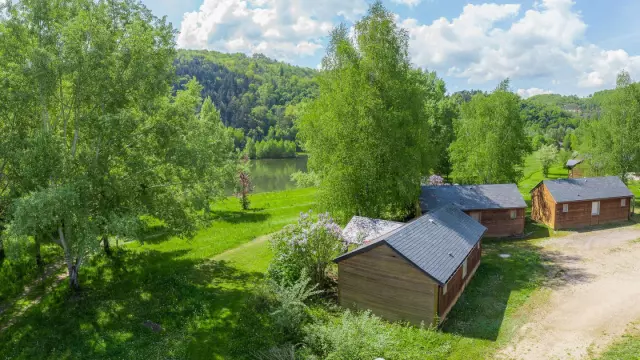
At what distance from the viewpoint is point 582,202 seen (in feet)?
113

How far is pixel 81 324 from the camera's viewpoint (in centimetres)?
1702

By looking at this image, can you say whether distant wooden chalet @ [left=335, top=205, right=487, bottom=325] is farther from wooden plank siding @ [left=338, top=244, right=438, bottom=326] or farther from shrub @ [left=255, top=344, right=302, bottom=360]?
shrub @ [left=255, top=344, right=302, bottom=360]

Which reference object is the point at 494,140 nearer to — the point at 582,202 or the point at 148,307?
the point at 582,202

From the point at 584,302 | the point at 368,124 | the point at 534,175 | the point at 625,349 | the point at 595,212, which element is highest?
the point at 368,124

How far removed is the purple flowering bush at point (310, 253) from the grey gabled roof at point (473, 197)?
13192mm

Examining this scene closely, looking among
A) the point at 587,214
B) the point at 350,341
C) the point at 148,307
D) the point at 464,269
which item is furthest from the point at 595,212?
the point at 148,307

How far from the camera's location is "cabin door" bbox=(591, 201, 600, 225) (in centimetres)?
3484

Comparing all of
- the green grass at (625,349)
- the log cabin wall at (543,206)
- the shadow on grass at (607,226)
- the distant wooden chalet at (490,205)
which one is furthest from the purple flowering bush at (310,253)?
the shadow on grass at (607,226)

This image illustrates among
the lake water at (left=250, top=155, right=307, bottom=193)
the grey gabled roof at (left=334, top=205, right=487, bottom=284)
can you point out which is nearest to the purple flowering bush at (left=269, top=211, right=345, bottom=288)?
the grey gabled roof at (left=334, top=205, right=487, bottom=284)

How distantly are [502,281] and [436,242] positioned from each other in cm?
593

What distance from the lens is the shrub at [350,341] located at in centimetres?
1340

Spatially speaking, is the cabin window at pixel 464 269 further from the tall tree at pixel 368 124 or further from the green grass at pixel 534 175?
the green grass at pixel 534 175

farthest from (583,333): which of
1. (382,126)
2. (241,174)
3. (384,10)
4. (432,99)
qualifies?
(432,99)

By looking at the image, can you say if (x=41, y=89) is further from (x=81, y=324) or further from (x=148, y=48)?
(x=81, y=324)
